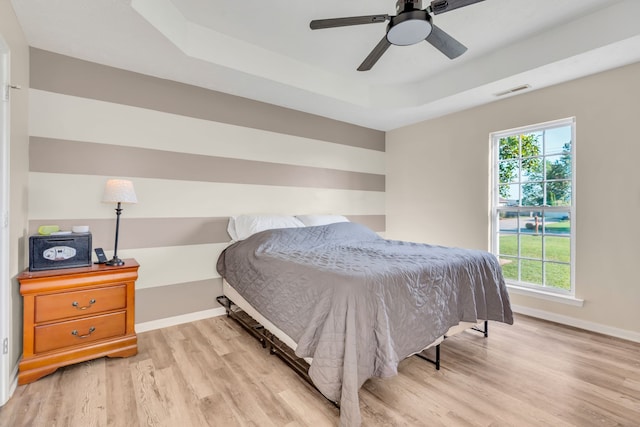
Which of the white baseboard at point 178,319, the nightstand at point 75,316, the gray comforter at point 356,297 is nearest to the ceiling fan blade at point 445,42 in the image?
the gray comforter at point 356,297

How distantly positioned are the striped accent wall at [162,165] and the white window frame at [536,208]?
223 cm

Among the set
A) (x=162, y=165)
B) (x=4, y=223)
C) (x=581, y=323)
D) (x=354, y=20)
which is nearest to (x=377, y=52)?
(x=354, y=20)

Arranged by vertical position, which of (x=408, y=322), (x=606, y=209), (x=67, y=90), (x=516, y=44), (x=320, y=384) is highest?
(x=516, y=44)

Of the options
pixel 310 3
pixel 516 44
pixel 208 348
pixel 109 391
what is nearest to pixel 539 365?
pixel 208 348

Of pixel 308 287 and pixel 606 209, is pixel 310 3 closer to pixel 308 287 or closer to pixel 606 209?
pixel 308 287

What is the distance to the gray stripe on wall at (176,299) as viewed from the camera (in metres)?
2.75

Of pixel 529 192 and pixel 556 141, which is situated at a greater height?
pixel 556 141

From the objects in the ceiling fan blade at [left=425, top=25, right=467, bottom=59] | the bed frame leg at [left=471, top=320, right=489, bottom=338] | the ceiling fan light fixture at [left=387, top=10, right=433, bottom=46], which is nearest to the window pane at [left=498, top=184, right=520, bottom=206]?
the bed frame leg at [left=471, top=320, right=489, bottom=338]

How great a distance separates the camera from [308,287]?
1.80 metres

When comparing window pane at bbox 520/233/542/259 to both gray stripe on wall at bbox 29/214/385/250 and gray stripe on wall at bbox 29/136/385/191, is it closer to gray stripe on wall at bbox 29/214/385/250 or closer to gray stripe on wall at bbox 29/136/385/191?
gray stripe on wall at bbox 29/136/385/191

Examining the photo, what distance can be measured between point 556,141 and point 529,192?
0.58 m

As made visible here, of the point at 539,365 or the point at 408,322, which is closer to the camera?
the point at 408,322

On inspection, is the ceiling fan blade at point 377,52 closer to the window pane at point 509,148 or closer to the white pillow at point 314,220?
the white pillow at point 314,220

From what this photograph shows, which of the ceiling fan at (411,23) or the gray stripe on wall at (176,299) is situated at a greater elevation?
the ceiling fan at (411,23)
